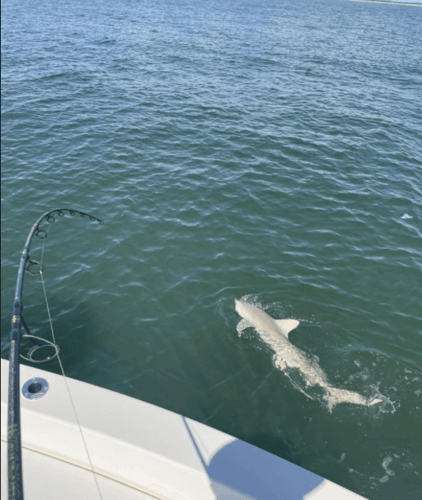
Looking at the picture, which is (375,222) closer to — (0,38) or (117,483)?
(117,483)

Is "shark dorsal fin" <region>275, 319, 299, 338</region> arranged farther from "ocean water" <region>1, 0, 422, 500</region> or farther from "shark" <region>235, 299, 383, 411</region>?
"ocean water" <region>1, 0, 422, 500</region>

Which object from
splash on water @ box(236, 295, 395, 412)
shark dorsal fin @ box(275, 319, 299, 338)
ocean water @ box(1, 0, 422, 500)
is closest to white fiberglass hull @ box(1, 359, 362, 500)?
ocean water @ box(1, 0, 422, 500)

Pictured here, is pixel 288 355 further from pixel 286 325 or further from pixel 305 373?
pixel 286 325

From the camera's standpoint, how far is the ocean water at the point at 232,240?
838 centimetres

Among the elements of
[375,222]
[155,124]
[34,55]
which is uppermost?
[34,55]

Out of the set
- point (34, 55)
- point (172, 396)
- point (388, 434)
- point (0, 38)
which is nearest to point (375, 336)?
point (388, 434)

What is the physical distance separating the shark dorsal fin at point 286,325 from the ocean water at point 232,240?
0.25 metres

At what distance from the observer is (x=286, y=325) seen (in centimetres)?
988

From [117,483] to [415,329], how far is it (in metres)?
8.63

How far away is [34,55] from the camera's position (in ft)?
102

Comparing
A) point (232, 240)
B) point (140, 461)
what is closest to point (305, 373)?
point (140, 461)

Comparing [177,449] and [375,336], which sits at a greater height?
[177,449]

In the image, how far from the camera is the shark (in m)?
8.47

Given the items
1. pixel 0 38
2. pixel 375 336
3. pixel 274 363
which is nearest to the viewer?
pixel 274 363
